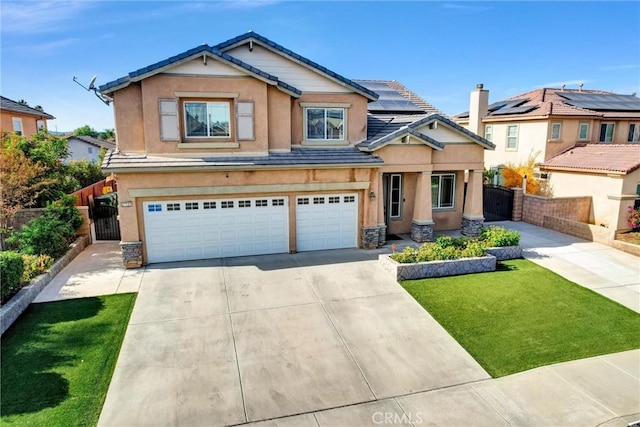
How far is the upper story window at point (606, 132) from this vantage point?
24.5 meters

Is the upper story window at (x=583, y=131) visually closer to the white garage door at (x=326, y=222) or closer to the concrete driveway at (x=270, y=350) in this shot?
the white garage door at (x=326, y=222)

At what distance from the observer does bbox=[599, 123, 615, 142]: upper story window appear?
80.4ft

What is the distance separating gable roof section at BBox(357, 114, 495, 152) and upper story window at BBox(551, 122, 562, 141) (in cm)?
853

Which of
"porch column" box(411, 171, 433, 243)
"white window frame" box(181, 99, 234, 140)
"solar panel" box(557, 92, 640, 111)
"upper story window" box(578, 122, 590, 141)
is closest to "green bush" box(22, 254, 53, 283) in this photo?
"white window frame" box(181, 99, 234, 140)

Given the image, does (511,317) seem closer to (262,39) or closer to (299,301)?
(299,301)

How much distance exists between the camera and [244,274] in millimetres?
12695

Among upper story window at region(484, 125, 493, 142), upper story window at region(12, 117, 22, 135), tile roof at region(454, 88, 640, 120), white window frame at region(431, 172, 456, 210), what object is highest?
tile roof at region(454, 88, 640, 120)

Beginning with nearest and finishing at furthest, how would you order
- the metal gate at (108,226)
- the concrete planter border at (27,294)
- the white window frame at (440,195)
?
the concrete planter border at (27,294) → the metal gate at (108,226) → the white window frame at (440,195)

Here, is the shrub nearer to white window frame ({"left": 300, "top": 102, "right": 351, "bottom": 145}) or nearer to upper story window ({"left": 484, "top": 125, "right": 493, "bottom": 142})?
upper story window ({"left": 484, "top": 125, "right": 493, "bottom": 142})

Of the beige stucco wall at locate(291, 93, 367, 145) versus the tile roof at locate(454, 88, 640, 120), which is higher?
the tile roof at locate(454, 88, 640, 120)

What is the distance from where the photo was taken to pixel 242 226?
14.4 m

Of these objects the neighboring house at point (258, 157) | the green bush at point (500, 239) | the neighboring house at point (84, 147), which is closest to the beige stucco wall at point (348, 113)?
the neighboring house at point (258, 157)

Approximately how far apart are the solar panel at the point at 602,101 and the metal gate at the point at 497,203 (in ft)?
28.3

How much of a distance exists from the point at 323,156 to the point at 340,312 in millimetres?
6639
